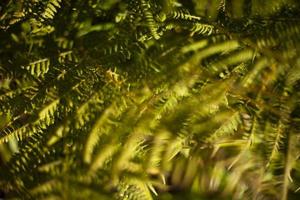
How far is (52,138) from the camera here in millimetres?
989

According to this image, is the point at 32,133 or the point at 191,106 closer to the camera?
the point at 191,106

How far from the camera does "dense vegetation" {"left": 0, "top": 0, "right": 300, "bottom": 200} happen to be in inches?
35.6

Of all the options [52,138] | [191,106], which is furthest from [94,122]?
[191,106]

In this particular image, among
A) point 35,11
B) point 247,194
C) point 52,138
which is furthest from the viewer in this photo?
point 35,11

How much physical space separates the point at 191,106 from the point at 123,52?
0.86 feet

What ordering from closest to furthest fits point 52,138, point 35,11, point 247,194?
1. point 247,194
2. point 52,138
3. point 35,11

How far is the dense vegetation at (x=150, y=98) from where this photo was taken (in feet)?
2.97

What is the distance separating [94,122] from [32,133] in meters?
0.19

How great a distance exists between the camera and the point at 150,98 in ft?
3.22

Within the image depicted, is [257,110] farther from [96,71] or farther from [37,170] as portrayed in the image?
[37,170]

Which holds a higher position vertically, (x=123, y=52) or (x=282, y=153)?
(x=123, y=52)

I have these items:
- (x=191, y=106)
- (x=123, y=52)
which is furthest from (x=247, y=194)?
(x=123, y=52)

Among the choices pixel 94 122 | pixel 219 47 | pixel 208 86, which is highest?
pixel 219 47

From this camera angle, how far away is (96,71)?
1061 millimetres
